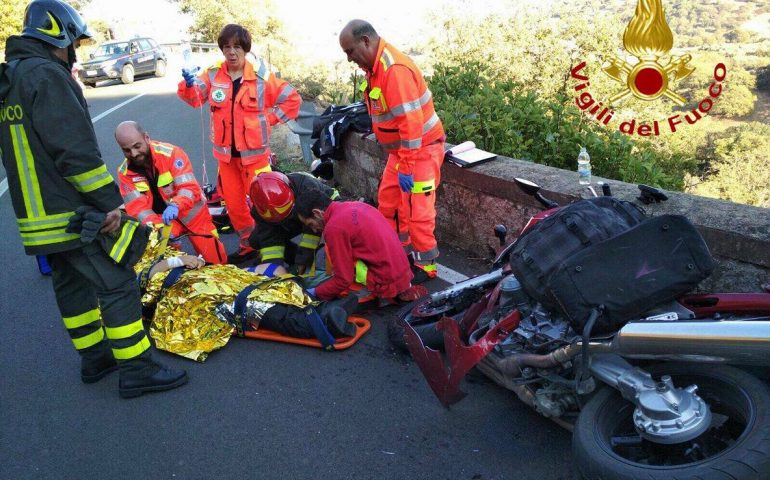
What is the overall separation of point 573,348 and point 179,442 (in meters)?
2.06

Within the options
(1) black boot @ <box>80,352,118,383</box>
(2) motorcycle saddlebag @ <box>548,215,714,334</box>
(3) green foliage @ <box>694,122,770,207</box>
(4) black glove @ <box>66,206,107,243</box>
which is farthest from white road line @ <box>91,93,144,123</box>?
(2) motorcycle saddlebag @ <box>548,215,714,334</box>

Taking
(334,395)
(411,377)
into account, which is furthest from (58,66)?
(411,377)

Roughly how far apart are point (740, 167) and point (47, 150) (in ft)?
49.5

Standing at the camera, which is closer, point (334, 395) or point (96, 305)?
point (334, 395)

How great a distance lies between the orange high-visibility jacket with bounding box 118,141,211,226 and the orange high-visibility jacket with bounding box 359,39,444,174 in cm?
166

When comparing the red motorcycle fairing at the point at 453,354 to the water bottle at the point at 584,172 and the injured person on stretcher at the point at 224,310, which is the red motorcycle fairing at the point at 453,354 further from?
the water bottle at the point at 584,172

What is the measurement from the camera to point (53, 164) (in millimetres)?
3303

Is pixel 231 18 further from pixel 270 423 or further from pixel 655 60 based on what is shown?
pixel 270 423

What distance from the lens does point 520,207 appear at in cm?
477

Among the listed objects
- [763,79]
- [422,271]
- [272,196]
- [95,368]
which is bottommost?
[763,79]

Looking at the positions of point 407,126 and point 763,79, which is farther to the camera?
point 763,79

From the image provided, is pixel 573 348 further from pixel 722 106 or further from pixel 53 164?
pixel 722 106

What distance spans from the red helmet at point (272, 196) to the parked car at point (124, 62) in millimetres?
20997

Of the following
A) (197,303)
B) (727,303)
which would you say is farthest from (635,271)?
(197,303)
